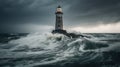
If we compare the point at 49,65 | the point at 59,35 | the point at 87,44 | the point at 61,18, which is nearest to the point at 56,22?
the point at 61,18

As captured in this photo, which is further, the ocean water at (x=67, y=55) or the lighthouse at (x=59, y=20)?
the lighthouse at (x=59, y=20)

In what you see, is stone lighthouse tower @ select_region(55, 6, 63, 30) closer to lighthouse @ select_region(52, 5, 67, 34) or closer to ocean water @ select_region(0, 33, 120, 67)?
lighthouse @ select_region(52, 5, 67, 34)

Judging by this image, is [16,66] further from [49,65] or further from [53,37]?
[53,37]

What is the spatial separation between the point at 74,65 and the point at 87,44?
468 inches

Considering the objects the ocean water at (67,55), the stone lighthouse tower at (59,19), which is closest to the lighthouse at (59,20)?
the stone lighthouse tower at (59,19)

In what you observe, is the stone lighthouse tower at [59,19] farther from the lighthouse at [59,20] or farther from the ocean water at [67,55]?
the ocean water at [67,55]

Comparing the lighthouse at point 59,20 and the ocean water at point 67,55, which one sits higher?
the lighthouse at point 59,20

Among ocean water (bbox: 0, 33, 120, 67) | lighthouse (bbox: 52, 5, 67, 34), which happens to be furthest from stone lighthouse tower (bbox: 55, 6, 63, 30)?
ocean water (bbox: 0, 33, 120, 67)

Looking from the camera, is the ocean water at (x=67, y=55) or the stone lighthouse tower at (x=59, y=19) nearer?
the ocean water at (x=67, y=55)

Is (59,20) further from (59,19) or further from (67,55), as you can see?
(67,55)

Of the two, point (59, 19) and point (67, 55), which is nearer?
point (67, 55)

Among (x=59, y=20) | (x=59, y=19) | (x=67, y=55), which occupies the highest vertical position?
(x=59, y=19)

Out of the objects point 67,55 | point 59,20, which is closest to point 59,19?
point 59,20

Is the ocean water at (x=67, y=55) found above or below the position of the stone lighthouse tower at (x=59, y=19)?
below
